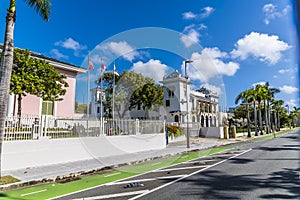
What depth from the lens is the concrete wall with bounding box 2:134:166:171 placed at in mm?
8363

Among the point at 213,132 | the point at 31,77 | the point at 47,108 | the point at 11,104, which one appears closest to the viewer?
the point at 31,77

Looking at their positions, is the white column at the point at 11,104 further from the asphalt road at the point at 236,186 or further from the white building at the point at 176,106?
the white building at the point at 176,106

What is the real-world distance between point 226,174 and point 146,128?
893 centimetres

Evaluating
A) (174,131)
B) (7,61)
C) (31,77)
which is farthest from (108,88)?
(7,61)

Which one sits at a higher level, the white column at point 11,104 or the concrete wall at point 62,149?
the white column at point 11,104

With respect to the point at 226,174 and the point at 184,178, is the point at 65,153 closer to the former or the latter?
the point at 184,178

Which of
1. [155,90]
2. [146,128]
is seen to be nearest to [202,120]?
[155,90]

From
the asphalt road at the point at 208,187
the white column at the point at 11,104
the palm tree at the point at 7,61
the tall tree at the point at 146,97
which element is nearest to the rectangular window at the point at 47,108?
the white column at the point at 11,104

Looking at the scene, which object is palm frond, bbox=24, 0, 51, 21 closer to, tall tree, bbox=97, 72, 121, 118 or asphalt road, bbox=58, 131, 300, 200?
asphalt road, bbox=58, 131, 300, 200

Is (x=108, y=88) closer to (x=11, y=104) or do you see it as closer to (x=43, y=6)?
(x=11, y=104)

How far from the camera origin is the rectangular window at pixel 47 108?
17.3 meters

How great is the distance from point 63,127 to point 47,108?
8315 mm

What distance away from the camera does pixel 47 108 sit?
17.5m

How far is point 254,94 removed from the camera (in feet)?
123
